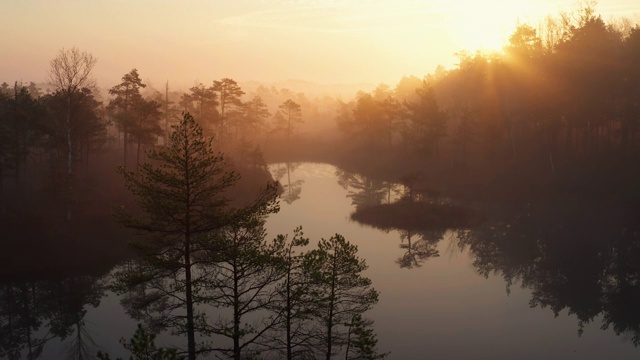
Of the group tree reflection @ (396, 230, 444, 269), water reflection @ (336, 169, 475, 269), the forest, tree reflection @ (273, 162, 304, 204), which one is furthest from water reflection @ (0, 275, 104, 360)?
tree reflection @ (273, 162, 304, 204)

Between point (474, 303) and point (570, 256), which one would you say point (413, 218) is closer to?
point (570, 256)

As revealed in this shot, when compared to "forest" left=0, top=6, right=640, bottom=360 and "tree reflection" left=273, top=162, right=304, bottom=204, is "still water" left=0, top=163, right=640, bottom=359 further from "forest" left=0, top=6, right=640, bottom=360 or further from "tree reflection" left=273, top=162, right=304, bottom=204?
"tree reflection" left=273, top=162, right=304, bottom=204

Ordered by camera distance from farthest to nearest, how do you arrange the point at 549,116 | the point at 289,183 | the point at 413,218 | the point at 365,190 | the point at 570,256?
the point at 289,183
the point at 365,190
the point at 549,116
the point at 413,218
the point at 570,256

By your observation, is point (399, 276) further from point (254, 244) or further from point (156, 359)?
point (156, 359)

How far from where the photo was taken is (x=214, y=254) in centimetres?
1927

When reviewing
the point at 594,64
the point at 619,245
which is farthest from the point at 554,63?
the point at 619,245

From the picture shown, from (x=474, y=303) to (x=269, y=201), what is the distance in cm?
1338

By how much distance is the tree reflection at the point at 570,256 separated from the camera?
29.4 meters

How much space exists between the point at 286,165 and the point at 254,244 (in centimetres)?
8297

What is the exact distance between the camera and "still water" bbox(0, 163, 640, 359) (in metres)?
24.2

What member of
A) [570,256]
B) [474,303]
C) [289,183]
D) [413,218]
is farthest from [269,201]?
[289,183]

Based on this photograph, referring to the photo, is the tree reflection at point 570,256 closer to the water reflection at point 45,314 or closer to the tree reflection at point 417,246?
the tree reflection at point 417,246

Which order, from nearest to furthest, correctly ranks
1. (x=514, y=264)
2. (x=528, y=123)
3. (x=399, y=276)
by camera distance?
(x=399, y=276) → (x=514, y=264) → (x=528, y=123)

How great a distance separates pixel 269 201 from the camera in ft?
85.9
